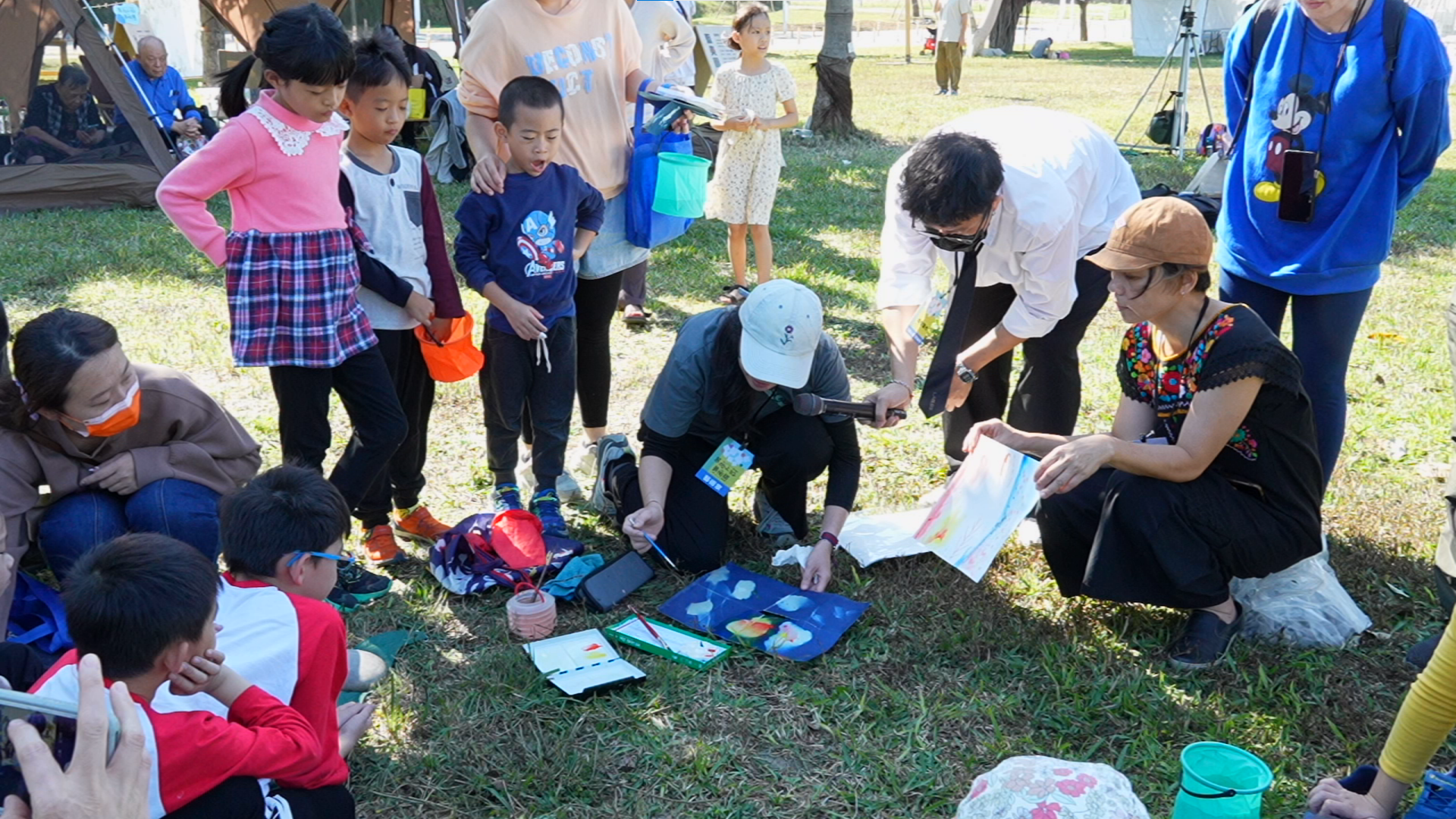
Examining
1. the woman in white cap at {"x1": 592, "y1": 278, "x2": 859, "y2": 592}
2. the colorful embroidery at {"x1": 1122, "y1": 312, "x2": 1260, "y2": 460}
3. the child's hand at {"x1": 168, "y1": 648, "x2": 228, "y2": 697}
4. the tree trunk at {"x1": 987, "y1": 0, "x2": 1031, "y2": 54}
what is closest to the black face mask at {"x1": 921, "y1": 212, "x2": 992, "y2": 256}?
the woman in white cap at {"x1": 592, "y1": 278, "x2": 859, "y2": 592}

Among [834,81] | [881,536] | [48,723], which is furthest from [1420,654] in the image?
[834,81]

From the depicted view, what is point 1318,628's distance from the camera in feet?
9.18

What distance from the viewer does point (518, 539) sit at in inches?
124

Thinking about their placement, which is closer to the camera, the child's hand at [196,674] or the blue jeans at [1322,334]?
the child's hand at [196,674]

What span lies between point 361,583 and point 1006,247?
6.38ft

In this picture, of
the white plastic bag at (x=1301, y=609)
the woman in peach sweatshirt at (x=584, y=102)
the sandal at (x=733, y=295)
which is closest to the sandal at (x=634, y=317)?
the sandal at (x=733, y=295)

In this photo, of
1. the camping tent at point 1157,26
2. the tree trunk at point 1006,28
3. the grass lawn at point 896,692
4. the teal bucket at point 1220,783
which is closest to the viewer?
the teal bucket at point 1220,783

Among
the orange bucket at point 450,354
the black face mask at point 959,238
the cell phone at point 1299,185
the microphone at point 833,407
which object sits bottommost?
the microphone at point 833,407

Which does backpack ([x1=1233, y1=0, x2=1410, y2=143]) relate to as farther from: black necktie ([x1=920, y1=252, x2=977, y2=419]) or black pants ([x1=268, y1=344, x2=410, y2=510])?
black pants ([x1=268, y1=344, x2=410, y2=510])

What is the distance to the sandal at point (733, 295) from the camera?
5859mm

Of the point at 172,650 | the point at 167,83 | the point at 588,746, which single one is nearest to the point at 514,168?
the point at 588,746

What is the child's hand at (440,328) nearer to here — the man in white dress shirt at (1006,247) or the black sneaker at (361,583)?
the black sneaker at (361,583)

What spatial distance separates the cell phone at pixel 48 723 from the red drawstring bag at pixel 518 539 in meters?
1.77

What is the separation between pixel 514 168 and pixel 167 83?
262 inches
